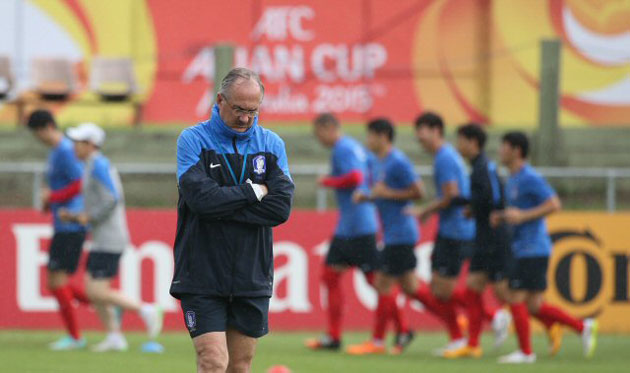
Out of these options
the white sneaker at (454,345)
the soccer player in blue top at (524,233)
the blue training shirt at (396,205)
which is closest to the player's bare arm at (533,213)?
the soccer player in blue top at (524,233)

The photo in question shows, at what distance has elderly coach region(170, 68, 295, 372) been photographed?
7586 millimetres

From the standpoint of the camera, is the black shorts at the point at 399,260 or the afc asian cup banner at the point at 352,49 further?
the afc asian cup banner at the point at 352,49

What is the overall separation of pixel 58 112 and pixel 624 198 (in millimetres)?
9746

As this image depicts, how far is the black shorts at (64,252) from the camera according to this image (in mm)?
14188

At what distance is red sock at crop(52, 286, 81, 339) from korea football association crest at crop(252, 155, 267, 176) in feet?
22.6

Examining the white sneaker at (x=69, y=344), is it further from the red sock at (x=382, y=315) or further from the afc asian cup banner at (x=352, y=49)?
the afc asian cup banner at (x=352, y=49)

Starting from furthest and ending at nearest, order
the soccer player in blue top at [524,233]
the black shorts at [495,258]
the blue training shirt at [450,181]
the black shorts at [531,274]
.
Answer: the blue training shirt at [450,181] → the black shorts at [495,258] → the black shorts at [531,274] → the soccer player in blue top at [524,233]

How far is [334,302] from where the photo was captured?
1441 centimetres

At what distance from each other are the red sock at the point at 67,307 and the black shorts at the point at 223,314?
21.8 feet

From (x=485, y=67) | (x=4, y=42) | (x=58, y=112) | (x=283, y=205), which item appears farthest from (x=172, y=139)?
(x=283, y=205)

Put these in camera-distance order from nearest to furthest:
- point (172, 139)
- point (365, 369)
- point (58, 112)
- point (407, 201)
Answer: point (365, 369) < point (407, 201) < point (172, 139) < point (58, 112)

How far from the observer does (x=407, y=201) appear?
14219 mm

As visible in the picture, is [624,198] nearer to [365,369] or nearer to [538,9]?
[538,9]

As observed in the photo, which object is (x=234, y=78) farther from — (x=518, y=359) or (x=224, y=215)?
(x=518, y=359)
